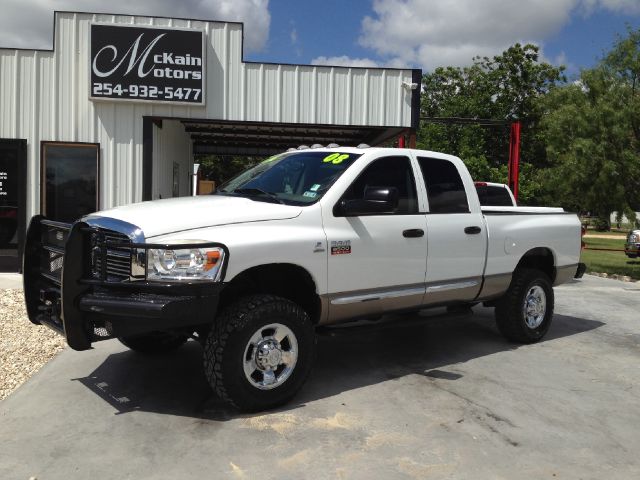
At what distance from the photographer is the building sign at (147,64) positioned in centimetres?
1080

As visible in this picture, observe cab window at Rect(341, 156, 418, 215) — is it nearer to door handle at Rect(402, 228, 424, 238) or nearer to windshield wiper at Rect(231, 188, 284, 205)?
door handle at Rect(402, 228, 424, 238)

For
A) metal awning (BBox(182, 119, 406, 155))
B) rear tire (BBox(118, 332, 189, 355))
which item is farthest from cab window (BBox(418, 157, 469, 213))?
metal awning (BBox(182, 119, 406, 155))

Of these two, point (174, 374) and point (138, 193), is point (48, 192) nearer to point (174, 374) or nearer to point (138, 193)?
point (138, 193)

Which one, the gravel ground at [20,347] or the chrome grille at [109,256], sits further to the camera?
the gravel ground at [20,347]

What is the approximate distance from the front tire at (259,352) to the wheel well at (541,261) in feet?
10.6

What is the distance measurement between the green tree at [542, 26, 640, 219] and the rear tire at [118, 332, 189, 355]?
35.9 feet

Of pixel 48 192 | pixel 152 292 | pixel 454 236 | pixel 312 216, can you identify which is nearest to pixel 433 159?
pixel 454 236

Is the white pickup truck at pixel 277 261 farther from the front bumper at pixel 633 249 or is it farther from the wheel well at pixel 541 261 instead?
the front bumper at pixel 633 249

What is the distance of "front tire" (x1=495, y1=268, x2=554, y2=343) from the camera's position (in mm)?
6480

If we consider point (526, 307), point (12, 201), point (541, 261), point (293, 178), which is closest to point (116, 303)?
point (293, 178)

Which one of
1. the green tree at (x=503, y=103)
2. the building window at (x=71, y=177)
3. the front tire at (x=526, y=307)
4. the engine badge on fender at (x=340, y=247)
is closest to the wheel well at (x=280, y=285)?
the engine badge on fender at (x=340, y=247)

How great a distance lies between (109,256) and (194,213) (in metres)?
0.65

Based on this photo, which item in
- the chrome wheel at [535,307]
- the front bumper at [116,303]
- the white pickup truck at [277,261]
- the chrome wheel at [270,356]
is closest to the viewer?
the front bumper at [116,303]

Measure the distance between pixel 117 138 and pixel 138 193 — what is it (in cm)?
107
